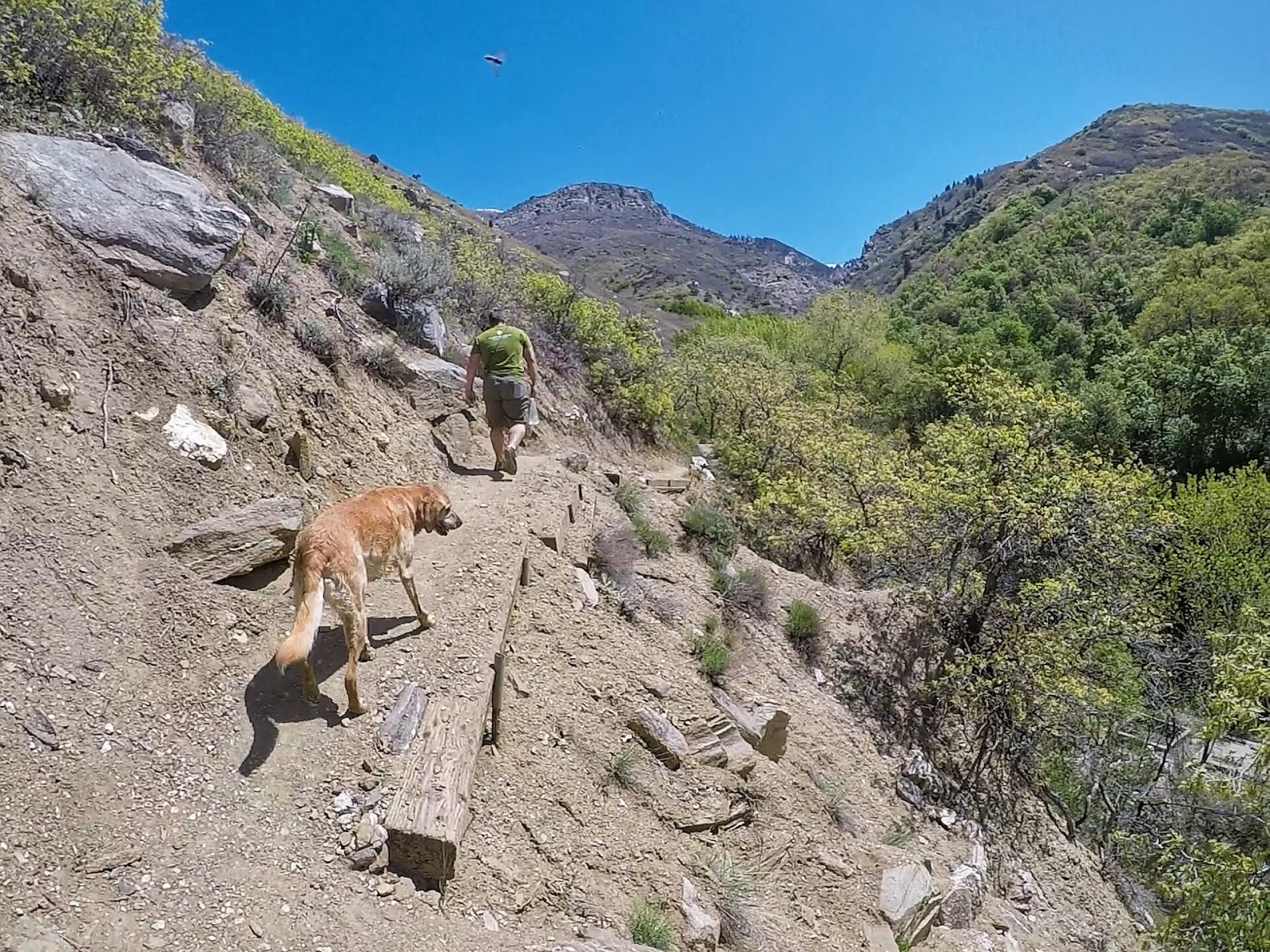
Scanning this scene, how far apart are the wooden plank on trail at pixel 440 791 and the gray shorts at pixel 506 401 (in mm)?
4049

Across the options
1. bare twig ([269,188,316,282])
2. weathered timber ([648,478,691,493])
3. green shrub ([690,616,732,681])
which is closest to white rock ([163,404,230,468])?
bare twig ([269,188,316,282])

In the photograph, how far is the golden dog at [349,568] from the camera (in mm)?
3789

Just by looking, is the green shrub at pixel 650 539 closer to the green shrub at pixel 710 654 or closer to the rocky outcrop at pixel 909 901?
the green shrub at pixel 710 654

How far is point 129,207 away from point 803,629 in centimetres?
835

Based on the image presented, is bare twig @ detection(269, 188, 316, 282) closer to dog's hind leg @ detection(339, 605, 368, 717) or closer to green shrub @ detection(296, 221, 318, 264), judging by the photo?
green shrub @ detection(296, 221, 318, 264)

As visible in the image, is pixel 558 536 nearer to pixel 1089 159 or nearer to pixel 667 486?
pixel 667 486

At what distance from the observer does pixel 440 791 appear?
12.1 ft

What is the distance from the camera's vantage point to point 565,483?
852 cm

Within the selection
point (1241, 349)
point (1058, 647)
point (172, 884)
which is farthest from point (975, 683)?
point (1241, 349)

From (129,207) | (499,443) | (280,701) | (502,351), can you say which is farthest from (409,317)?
(280,701)

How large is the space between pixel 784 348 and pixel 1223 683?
25038 millimetres

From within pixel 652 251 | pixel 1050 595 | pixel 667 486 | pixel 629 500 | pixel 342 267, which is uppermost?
pixel 652 251

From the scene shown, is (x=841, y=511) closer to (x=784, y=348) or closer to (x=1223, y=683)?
(x=1223, y=683)

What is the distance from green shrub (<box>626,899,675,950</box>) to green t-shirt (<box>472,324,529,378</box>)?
5747 mm
